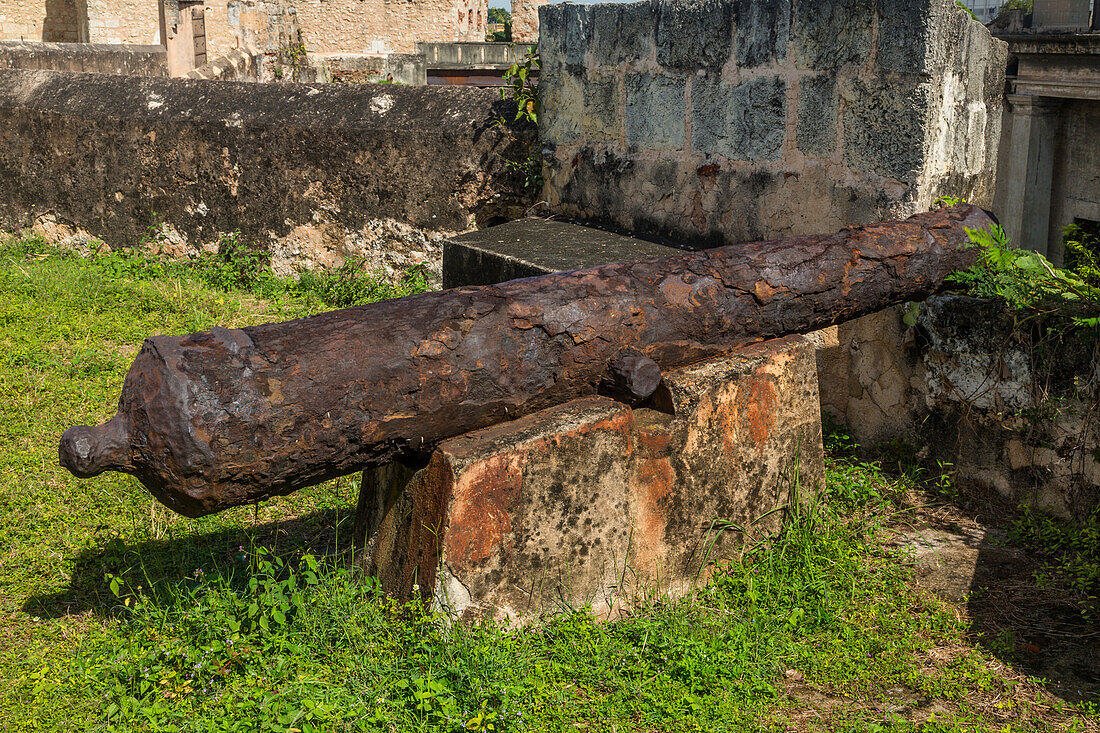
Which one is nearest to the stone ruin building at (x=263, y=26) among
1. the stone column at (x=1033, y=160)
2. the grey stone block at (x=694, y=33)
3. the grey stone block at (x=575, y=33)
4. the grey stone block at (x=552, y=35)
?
the stone column at (x=1033, y=160)

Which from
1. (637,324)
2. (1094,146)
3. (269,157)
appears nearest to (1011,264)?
(637,324)

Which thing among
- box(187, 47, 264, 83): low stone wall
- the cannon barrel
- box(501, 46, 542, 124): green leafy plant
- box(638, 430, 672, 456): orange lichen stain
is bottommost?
box(638, 430, 672, 456): orange lichen stain

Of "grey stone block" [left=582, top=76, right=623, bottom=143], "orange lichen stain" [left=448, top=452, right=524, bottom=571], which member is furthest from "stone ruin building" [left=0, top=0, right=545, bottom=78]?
"orange lichen stain" [left=448, top=452, right=524, bottom=571]

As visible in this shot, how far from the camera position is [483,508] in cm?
237

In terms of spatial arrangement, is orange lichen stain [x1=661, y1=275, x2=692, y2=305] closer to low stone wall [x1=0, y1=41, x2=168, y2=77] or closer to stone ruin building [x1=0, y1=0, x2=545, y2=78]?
stone ruin building [x1=0, y1=0, x2=545, y2=78]

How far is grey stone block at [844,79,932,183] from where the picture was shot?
363cm

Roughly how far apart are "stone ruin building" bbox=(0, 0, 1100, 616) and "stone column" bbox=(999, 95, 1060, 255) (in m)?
9.88

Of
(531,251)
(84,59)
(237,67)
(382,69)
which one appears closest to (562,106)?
(531,251)

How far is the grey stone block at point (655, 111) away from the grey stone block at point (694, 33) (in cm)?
10

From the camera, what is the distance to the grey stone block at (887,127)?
11.9 ft

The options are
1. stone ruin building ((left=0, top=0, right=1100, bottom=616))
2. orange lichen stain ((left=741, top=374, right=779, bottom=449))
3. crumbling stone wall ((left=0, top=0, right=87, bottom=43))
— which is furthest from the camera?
crumbling stone wall ((left=0, top=0, right=87, bottom=43))

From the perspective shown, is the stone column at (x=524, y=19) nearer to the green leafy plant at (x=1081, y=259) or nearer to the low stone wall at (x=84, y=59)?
the low stone wall at (x=84, y=59)

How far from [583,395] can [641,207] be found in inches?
94.6

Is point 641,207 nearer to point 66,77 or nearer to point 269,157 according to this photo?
point 269,157
